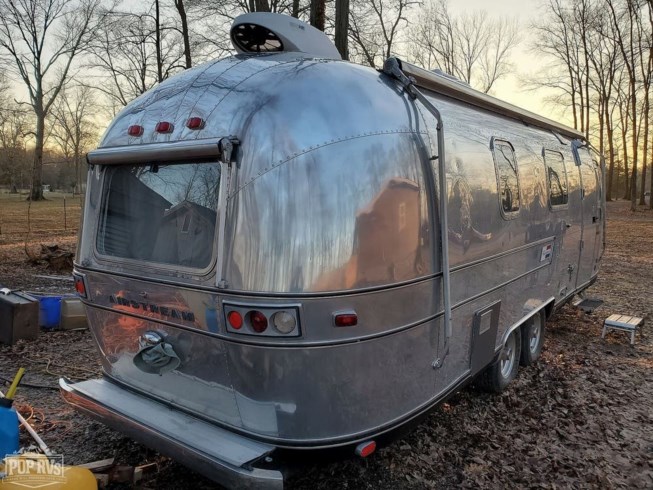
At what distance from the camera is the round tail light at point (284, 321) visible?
2523mm

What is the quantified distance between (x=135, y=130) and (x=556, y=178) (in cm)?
457

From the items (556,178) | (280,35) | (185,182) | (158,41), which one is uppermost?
(158,41)

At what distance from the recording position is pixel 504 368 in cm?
498

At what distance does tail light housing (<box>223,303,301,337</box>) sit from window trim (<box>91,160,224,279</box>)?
0.98 feet

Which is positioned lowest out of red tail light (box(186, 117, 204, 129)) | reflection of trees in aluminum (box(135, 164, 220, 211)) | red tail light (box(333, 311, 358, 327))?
red tail light (box(333, 311, 358, 327))

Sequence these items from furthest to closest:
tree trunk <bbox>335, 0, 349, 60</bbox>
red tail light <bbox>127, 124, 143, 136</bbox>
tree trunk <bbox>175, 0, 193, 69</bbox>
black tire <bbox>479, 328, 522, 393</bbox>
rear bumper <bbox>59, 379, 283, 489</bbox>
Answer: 1. tree trunk <bbox>175, 0, 193, 69</bbox>
2. tree trunk <bbox>335, 0, 349, 60</bbox>
3. black tire <bbox>479, 328, 522, 393</bbox>
4. red tail light <bbox>127, 124, 143, 136</bbox>
5. rear bumper <bbox>59, 379, 283, 489</bbox>

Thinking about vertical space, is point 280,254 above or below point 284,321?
above

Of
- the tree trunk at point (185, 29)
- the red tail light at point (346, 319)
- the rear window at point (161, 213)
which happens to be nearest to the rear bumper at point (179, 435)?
the red tail light at point (346, 319)

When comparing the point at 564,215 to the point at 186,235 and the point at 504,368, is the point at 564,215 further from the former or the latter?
the point at 186,235

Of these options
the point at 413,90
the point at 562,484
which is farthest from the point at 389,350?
the point at 562,484

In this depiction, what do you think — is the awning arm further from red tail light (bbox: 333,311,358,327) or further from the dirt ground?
the dirt ground

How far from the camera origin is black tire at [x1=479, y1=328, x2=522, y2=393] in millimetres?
4691

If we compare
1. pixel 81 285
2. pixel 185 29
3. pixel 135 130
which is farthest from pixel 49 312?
pixel 185 29

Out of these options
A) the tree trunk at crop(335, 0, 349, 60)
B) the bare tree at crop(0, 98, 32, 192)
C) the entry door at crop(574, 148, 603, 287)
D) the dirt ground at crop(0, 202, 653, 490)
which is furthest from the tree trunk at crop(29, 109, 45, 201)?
the entry door at crop(574, 148, 603, 287)
